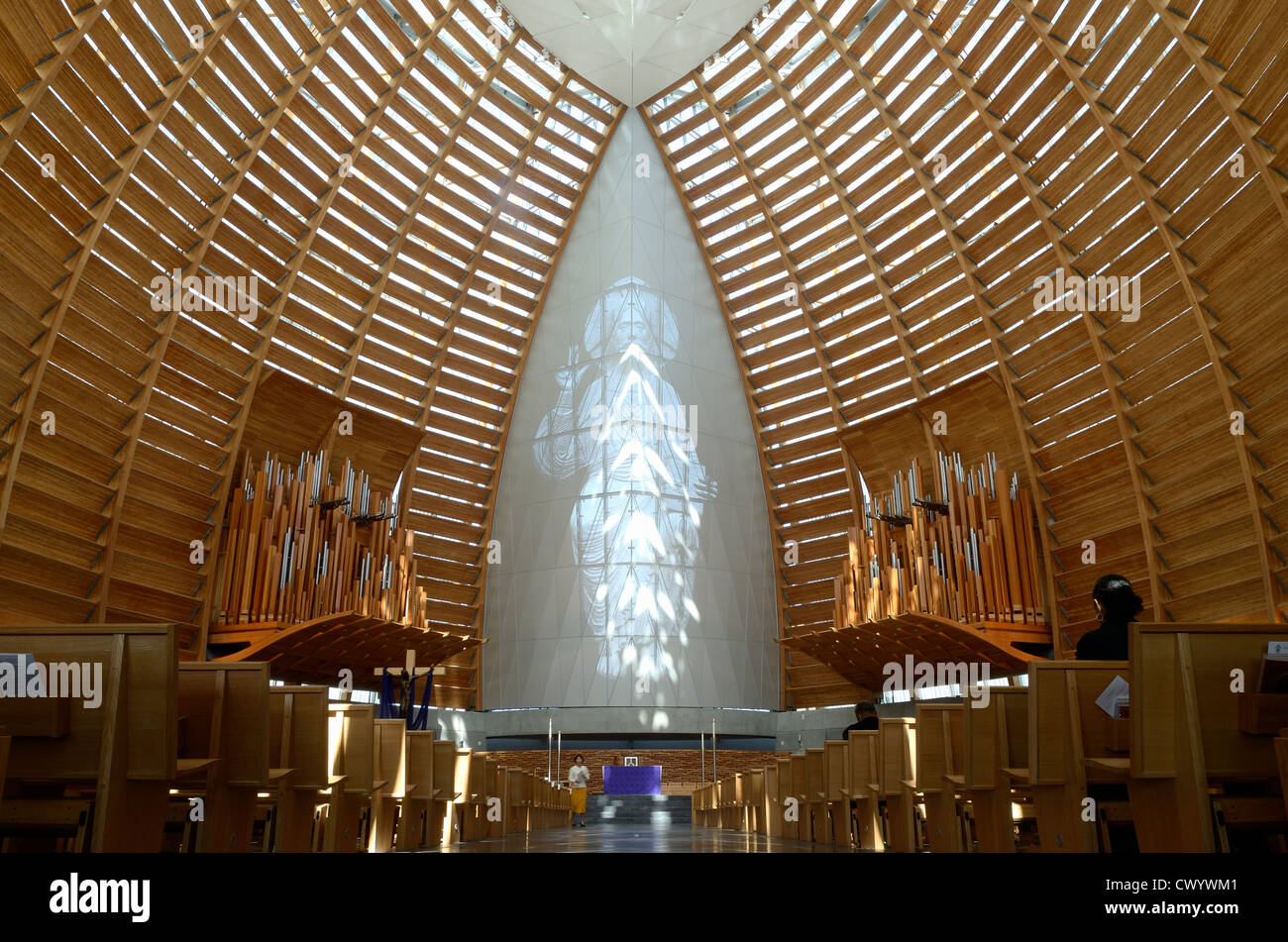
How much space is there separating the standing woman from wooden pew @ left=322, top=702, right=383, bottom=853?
10.1 m

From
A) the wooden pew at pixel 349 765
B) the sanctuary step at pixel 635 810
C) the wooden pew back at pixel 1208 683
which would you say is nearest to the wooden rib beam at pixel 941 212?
the sanctuary step at pixel 635 810

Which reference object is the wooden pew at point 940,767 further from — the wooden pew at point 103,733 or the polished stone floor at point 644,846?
the wooden pew at point 103,733

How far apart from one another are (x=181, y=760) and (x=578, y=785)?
1349 centimetres

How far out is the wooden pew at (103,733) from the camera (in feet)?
11.2

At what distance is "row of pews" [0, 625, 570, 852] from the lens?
11.3 ft

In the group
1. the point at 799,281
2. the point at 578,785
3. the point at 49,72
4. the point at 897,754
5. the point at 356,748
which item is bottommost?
the point at 578,785

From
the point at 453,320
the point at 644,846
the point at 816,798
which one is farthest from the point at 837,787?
the point at 453,320

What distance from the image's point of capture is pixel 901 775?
625cm

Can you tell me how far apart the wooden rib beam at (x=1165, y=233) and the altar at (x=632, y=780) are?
1063 centimetres

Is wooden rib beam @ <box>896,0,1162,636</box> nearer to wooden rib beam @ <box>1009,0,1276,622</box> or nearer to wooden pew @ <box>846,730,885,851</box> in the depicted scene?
wooden rib beam @ <box>1009,0,1276,622</box>

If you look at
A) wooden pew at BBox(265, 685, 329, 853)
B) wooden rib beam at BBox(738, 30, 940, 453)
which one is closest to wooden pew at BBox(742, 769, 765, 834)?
wooden pew at BBox(265, 685, 329, 853)

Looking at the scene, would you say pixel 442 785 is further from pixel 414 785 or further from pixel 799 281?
pixel 799 281

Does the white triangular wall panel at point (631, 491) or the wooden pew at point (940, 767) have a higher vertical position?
the white triangular wall panel at point (631, 491)
